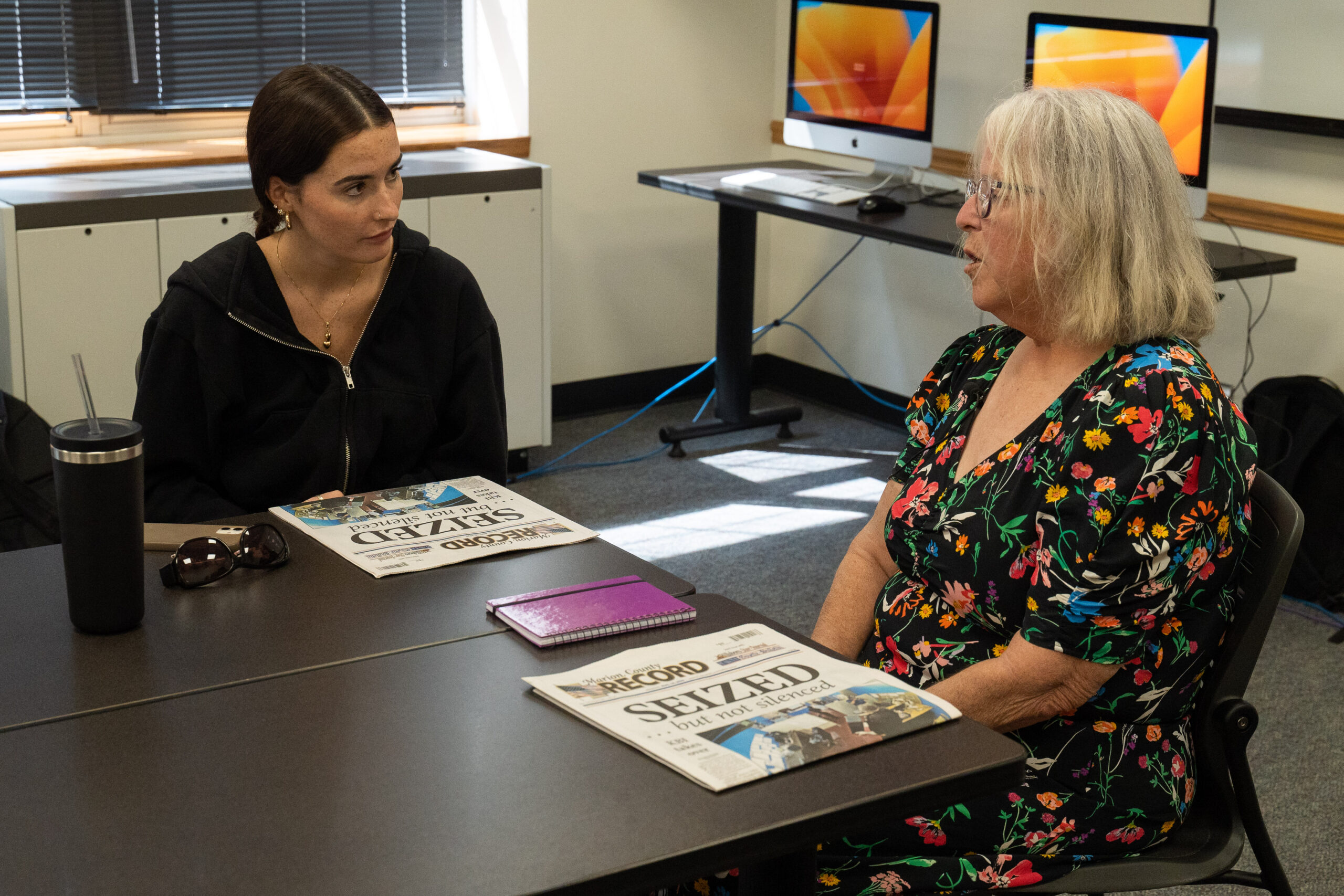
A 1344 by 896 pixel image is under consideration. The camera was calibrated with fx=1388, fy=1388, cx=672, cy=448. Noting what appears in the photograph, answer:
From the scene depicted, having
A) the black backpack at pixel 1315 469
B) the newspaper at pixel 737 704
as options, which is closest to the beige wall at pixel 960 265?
the black backpack at pixel 1315 469

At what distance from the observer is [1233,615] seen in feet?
4.61

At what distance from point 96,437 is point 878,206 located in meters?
2.52

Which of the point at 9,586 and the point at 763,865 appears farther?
the point at 9,586

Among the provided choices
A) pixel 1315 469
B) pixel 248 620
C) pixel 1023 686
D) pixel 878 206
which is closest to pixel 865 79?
pixel 878 206

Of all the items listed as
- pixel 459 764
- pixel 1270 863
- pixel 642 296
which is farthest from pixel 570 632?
pixel 642 296

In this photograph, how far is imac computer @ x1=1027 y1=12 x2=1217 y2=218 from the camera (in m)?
3.01

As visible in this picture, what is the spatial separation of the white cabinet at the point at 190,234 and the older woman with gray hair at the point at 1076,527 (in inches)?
88.1

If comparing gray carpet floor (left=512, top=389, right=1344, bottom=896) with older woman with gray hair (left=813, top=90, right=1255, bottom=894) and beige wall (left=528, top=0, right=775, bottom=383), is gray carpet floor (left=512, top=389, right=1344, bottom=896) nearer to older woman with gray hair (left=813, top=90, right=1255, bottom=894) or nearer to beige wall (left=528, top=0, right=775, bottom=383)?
beige wall (left=528, top=0, right=775, bottom=383)

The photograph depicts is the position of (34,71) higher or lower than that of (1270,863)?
higher

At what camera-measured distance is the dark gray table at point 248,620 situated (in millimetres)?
1207

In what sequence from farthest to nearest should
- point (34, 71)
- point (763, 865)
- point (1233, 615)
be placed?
point (34, 71) < point (1233, 615) < point (763, 865)

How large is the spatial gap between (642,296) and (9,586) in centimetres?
333

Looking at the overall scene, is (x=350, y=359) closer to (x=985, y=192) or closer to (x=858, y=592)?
(x=858, y=592)

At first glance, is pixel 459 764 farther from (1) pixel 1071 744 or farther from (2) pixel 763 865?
(1) pixel 1071 744
